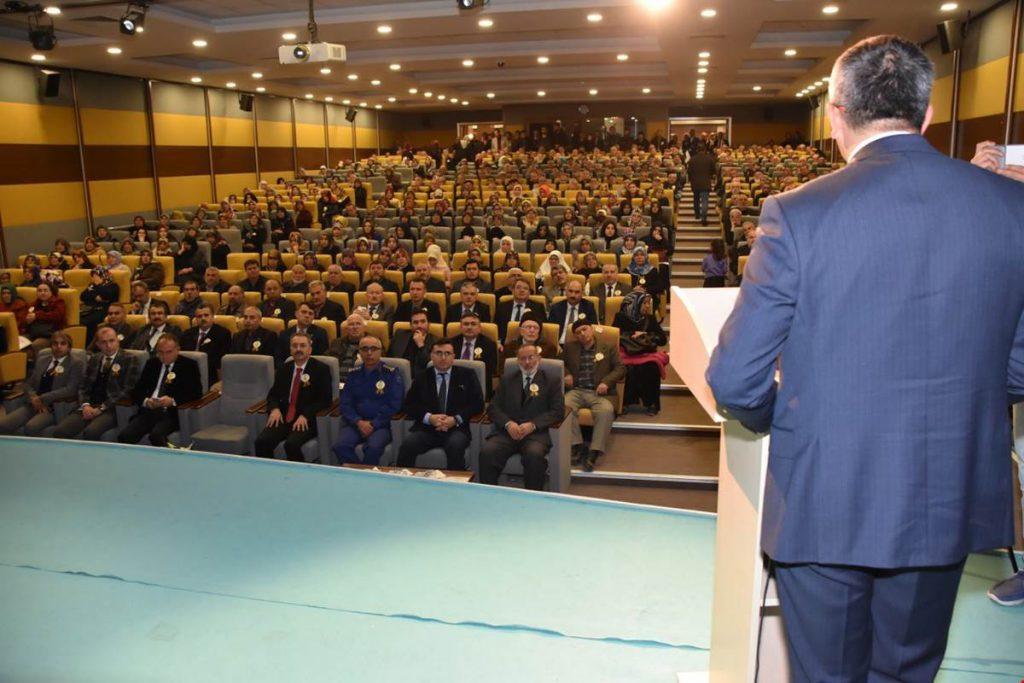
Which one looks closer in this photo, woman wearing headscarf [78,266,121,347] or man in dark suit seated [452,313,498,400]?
man in dark suit seated [452,313,498,400]

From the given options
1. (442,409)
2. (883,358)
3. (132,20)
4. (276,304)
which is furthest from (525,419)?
(132,20)

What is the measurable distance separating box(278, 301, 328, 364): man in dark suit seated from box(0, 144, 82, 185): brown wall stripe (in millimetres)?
9240

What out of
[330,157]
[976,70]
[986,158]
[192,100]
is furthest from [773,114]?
[986,158]

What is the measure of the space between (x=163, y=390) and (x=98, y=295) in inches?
153

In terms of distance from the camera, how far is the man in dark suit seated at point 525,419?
16.1ft

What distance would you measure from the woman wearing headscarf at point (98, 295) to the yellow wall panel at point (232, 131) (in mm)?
10717

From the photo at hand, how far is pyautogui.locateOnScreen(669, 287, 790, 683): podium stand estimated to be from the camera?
4.33 ft

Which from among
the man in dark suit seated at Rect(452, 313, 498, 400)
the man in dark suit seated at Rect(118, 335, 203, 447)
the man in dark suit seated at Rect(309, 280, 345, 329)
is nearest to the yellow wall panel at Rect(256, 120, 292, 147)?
the man in dark suit seated at Rect(309, 280, 345, 329)

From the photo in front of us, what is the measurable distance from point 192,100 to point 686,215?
38.1ft

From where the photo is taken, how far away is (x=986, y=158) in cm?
197

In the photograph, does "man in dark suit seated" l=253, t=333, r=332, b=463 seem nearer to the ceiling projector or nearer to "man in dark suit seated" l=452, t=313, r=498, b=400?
"man in dark suit seated" l=452, t=313, r=498, b=400

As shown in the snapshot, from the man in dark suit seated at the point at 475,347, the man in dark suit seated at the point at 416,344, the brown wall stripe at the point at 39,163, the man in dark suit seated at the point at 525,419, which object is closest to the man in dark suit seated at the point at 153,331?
the man in dark suit seated at the point at 416,344

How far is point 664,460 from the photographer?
5.61 metres

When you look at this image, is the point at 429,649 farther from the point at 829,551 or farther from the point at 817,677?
the point at 829,551
